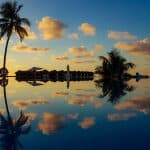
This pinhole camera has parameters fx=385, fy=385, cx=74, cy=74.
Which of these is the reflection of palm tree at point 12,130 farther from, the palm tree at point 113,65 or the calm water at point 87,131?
the palm tree at point 113,65

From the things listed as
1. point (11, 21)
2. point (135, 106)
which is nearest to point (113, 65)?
point (11, 21)

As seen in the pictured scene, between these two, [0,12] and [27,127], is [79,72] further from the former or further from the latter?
[27,127]

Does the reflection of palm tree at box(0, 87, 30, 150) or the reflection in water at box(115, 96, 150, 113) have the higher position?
the reflection in water at box(115, 96, 150, 113)

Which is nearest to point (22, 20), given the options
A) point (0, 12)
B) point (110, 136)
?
point (0, 12)

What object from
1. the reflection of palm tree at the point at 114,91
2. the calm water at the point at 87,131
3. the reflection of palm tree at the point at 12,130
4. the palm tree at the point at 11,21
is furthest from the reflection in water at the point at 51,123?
the palm tree at the point at 11,21

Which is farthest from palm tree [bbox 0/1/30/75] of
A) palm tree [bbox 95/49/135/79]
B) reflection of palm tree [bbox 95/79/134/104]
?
reflection of palm tree [bbox 95/79/134/104]

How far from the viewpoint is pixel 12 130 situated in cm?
659

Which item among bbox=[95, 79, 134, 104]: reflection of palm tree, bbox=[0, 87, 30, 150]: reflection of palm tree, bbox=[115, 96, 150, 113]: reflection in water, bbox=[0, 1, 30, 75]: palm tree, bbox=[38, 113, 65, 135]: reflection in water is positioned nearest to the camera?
bbox=[0, 87, 30, 150]: reflection of palm tree

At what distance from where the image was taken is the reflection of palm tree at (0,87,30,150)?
5.33 meters

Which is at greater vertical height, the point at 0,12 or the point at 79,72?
the point at 0,12

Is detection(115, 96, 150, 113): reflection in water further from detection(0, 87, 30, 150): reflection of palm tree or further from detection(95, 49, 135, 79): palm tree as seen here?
detection(95, 49, 135, 79): palm tree

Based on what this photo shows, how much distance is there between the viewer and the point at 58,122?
7703 mm

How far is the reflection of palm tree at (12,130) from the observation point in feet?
17.5

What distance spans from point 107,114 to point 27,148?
13.7 feet
